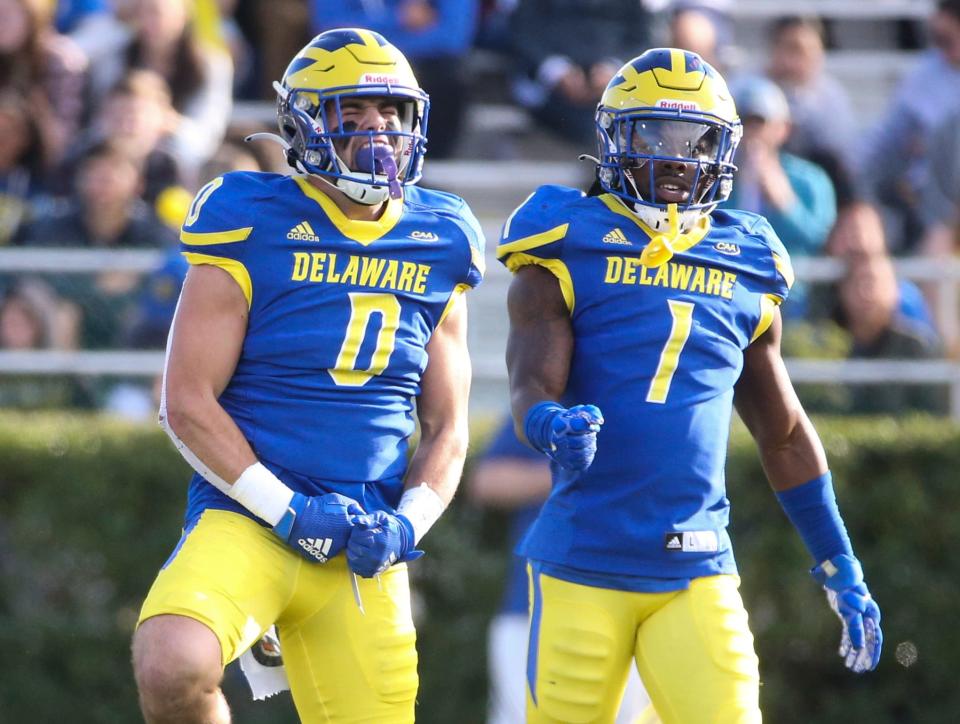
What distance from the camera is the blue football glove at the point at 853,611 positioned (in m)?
4.81

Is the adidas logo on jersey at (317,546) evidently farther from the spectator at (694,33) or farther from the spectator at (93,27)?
the spectator at (93,27)

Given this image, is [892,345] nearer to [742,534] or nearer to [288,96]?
[742,534]

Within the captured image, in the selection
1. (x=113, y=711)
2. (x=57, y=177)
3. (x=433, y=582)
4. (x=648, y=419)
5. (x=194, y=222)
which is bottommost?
(x=113, y=711)

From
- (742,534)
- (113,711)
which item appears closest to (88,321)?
(113,711)

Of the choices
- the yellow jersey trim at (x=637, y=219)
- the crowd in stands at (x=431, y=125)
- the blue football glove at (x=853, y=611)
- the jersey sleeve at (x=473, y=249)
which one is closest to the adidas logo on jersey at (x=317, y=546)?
the jersey sleeve at (x=473, y=249)

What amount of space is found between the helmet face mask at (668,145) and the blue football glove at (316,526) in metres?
1.14

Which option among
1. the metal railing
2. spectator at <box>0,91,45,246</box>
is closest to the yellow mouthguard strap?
the metal railing

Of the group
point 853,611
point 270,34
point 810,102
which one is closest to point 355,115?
point 853,611

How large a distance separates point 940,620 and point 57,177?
15.5 ft

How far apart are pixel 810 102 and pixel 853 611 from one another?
15.9 feet

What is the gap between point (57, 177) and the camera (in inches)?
349

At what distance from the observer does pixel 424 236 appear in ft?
15.3

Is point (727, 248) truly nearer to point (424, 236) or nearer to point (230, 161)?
point (424, 236)

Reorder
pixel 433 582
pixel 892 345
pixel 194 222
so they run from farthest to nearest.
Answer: pixel 892 345, pixel 433 582, pixel 194 222
